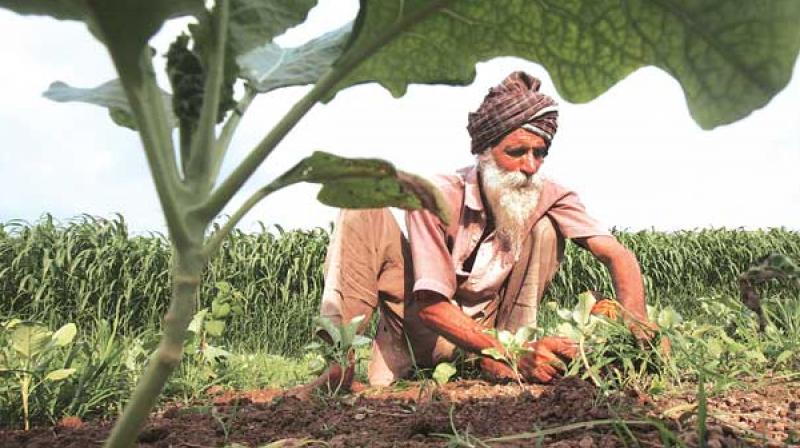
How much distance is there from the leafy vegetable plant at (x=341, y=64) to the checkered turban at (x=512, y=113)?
7.20 feet

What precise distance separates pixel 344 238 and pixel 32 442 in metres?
1.57

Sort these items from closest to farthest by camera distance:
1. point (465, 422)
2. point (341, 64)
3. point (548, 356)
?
1. point (341, 64)
2. point (465, 422)
3. point (548, 356)

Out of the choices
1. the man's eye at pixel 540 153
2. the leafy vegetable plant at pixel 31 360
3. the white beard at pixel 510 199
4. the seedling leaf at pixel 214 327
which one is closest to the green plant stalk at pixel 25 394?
the leafy vegetable plant at pixel 31 360

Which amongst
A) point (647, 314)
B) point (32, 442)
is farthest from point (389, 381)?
point (32, 442)

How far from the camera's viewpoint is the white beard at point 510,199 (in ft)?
10.2

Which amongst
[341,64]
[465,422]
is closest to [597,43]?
[341,64]

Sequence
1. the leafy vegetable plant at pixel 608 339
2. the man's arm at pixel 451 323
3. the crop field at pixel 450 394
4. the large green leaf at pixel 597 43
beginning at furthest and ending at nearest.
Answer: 1. the man's arm at pixel 451 323
2. the leafy vegetable plant at pixel 608 339
3. the crop field at pixel 450 394
4. the large green leaf at pixel 597 43

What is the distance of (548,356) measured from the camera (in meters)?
2.59

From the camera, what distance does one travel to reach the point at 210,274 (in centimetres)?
699

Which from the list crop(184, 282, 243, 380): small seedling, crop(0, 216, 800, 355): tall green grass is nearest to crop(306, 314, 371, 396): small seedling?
crop(184, 282, 243, 380): small seedling

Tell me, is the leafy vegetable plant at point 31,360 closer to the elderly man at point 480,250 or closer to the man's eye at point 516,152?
the elderly man at point 480,250

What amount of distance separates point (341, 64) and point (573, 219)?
103 inches

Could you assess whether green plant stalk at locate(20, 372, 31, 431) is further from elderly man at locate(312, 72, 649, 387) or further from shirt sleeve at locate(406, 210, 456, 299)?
shirt sleeve at locate(406, 210, 456, 299)

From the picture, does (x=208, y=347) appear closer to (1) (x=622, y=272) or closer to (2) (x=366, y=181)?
(1) (x=622, y=272)
